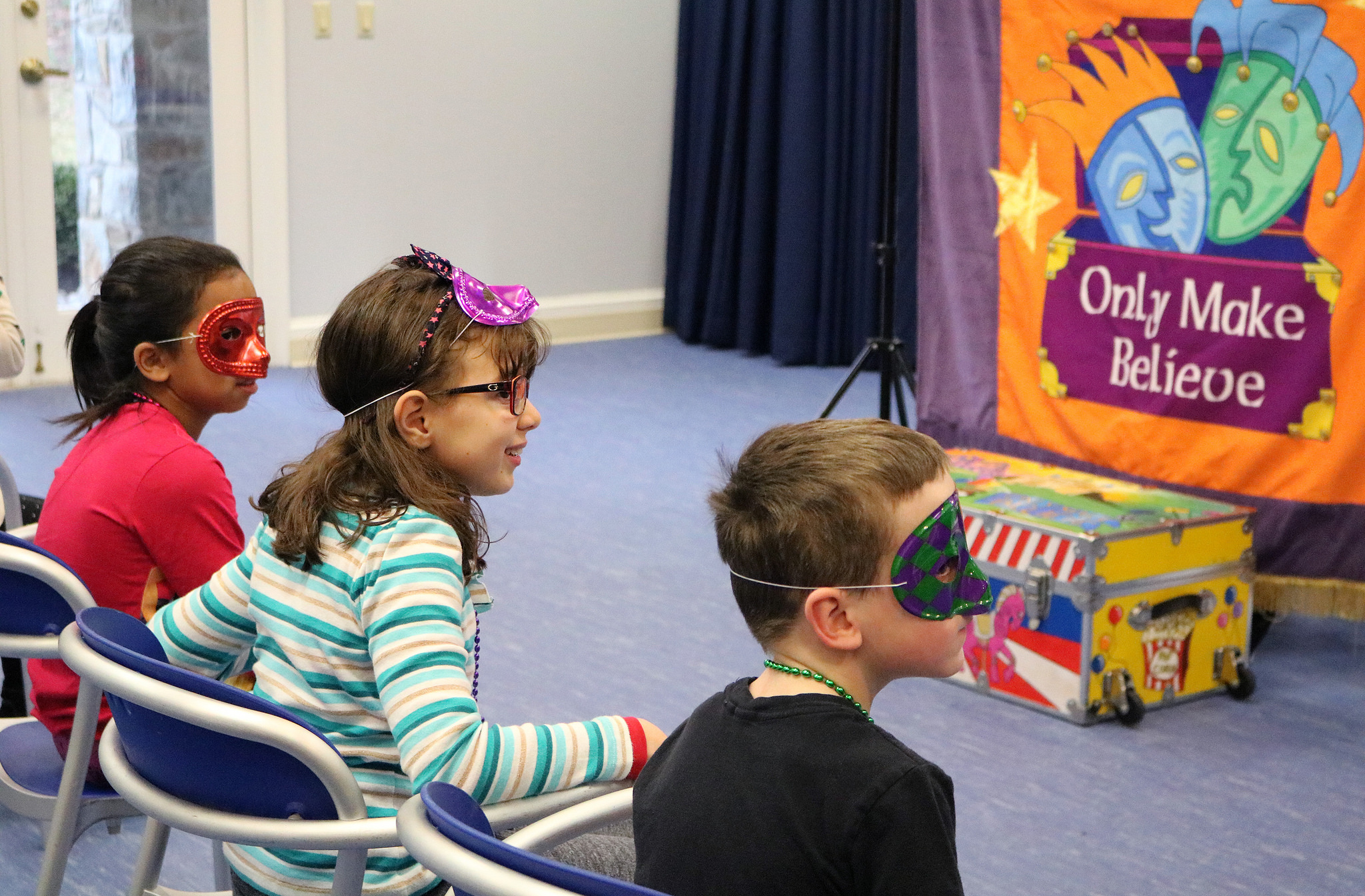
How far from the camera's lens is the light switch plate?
205 inches

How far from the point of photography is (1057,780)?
2316mm

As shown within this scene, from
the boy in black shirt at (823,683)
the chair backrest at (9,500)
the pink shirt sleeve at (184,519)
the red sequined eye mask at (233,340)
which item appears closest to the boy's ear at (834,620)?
the boy in black shirt at (823,683)

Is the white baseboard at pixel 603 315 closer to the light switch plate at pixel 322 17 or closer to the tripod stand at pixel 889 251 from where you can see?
the light switch plate at pixel 322 17

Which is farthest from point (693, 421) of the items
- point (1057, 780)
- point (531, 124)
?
point (1057, 780)

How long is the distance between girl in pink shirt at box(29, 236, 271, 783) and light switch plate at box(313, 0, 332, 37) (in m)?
3.70

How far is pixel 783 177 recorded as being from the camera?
231 inches

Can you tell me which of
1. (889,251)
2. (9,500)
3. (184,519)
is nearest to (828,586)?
(184,519)

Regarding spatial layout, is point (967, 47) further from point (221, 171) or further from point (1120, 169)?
point (221, 171)

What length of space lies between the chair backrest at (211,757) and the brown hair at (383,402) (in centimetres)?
16

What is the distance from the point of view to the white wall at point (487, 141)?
5352mm

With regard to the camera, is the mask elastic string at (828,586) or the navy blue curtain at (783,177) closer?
the mask elastic string at (828,586)

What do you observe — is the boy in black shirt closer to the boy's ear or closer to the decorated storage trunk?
the boy's ear

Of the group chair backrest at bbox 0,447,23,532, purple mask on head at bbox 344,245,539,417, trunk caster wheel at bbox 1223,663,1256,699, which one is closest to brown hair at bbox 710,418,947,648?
purple mask on head at bbox 344,245,539,417

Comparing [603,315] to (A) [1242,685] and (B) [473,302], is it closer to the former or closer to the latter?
(A) [1242,685]
